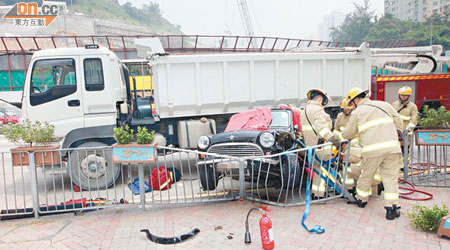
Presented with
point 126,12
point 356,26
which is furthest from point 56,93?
point 126,12

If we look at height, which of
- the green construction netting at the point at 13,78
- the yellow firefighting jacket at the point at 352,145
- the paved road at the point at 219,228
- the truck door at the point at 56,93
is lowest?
the paved road at the point at 219,228

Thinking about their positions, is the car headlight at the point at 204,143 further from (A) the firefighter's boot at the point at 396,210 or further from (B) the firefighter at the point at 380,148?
(A) the firefighter's boot at the point at 396,210

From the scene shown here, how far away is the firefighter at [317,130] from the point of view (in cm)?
498

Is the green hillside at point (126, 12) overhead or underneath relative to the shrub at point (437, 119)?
overhead

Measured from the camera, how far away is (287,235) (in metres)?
3.98

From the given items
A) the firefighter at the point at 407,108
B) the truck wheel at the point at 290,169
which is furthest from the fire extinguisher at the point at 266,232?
the firefighter at the point at 407,108

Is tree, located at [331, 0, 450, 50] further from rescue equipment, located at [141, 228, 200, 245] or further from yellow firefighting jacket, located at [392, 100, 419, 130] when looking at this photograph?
rescue equipment, located at [141, 228, 200, 245]

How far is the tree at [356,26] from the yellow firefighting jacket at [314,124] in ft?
221

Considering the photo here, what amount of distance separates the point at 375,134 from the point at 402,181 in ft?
6.88

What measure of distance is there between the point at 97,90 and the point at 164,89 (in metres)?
1.36

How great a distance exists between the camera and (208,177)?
17.2ft

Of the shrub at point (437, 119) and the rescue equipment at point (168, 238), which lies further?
the shrub at point (437, 119)

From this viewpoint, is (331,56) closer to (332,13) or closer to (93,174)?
(93,174)

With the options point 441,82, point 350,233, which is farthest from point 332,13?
point 350,233
